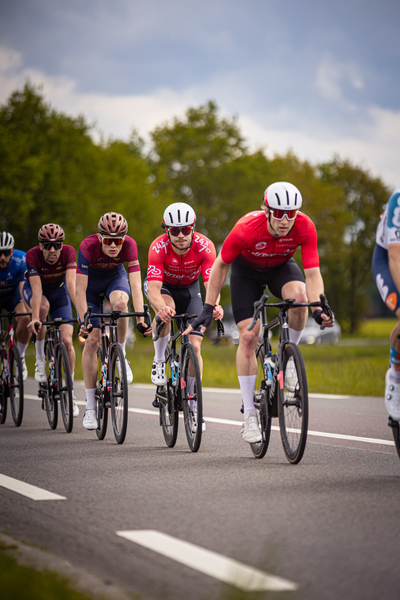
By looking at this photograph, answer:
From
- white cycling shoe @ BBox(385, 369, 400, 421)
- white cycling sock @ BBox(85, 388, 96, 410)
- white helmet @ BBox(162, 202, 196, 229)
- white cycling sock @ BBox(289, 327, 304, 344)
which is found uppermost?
white helmet @ BBox(162, 202, 196, 229)

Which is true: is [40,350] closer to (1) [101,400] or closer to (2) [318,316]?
(1) [101,400]

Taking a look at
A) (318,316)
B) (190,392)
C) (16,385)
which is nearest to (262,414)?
(190,392)

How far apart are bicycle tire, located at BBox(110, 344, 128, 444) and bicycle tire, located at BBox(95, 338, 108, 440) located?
0.13 metres

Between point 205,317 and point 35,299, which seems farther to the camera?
point 35,299

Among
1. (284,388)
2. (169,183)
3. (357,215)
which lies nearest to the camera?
(284,388)

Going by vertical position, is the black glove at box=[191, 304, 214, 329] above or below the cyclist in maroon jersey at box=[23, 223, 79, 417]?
below

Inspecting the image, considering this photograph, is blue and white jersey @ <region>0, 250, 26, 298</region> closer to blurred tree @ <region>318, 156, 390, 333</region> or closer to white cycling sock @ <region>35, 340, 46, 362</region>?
white cycling sock @ <region>35, 340, 46, 362</region>

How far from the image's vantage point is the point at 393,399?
5.40 meters

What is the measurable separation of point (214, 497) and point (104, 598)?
6.60 feet

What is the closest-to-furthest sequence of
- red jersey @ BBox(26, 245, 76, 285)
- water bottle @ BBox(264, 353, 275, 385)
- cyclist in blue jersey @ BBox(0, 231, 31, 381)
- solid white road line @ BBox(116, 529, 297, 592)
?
1. solid white road line @ BBox(116, 529, 297, 592)
2. water bottle @ BBox(264, 353, 275, 385)
3. red jersey @ BBox(26, 245, 76, 285)
4. cyclist in blue jersey @ BBox(0, 231, 31, 381)

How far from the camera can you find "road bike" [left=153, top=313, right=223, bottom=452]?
22.7 feet

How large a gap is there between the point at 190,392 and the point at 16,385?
11.0ft

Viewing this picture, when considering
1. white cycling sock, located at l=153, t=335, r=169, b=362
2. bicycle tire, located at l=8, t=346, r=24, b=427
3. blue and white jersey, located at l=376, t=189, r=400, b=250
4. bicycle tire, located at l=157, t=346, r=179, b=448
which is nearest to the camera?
blue and white jersey, located at l=376, t=189, r=400, b=250

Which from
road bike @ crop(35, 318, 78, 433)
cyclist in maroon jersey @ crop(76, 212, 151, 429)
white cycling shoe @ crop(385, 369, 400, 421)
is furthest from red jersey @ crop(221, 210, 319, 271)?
road bike @ crop(35, 318, 78, 433)
